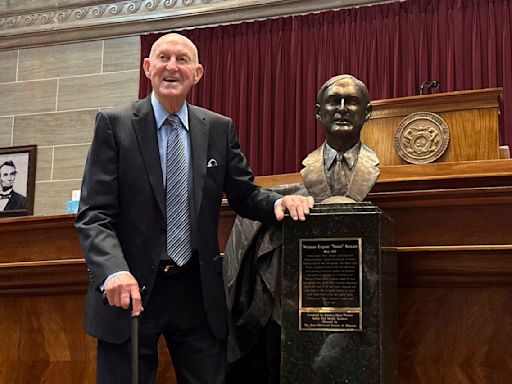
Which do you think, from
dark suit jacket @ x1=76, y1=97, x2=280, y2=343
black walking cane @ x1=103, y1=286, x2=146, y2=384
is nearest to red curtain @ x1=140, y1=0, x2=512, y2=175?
dark suit jacket @ x1=76, y1=97, x2=280, y2=343

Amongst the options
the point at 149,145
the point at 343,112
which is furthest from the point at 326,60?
the point at 149,145

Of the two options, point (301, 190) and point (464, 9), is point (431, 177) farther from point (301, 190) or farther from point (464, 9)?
point (464, 9)

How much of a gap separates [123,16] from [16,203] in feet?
7.00

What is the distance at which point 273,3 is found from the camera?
23.9 ft

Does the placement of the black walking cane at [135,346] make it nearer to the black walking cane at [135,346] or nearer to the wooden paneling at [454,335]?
the black walking cane at [135,346]

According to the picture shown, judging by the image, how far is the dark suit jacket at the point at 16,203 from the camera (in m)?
7.91

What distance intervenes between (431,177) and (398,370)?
75 cm

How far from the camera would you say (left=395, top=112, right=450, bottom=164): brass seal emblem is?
4.28 metres

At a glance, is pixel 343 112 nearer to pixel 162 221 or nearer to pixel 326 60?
pixel 162 221

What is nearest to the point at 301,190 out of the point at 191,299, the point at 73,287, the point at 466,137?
the point at 191,299

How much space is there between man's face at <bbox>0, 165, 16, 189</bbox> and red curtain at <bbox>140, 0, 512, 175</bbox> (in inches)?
63.3

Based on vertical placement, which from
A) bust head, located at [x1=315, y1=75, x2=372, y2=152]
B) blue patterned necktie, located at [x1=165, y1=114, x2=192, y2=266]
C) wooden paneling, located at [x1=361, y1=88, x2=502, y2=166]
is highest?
wooden paneling, located at [x1=361, y1=88, x2=502, y2=166]

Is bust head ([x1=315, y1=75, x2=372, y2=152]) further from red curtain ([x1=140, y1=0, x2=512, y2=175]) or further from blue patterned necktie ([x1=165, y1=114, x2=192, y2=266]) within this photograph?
red curtain ([x1=140, y1=0, x2=512, y2=175])

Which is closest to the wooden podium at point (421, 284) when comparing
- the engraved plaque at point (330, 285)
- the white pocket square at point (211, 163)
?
the engraved plaque at point (330, 285)
